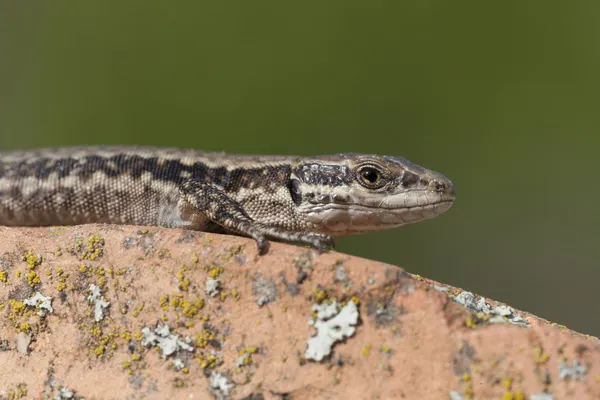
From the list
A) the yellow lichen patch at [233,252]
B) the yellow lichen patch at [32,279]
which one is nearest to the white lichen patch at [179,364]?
the yellow lichen patch at [233,252]

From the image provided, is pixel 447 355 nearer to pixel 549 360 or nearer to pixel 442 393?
→ pixel 442 393

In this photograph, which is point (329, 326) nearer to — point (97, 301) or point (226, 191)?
point (97, 301)

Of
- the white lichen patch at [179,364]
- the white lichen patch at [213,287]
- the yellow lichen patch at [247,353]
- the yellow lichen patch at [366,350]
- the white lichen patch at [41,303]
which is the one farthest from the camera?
the white lichen patch at [41,303]

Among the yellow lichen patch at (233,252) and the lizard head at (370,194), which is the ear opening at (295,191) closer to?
the lizard head at (370,194)

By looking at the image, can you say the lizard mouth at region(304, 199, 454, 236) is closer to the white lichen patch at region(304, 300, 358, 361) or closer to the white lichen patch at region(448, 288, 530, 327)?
the white lichen patch at region(448, 288, 530, 327)

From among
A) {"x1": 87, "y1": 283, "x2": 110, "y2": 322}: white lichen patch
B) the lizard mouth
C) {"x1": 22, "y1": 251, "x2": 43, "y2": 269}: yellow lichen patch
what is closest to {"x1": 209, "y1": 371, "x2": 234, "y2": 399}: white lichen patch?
{"x1": 87, "y1": 283, "x2": 110, "y2": 322}: white lichen patch
